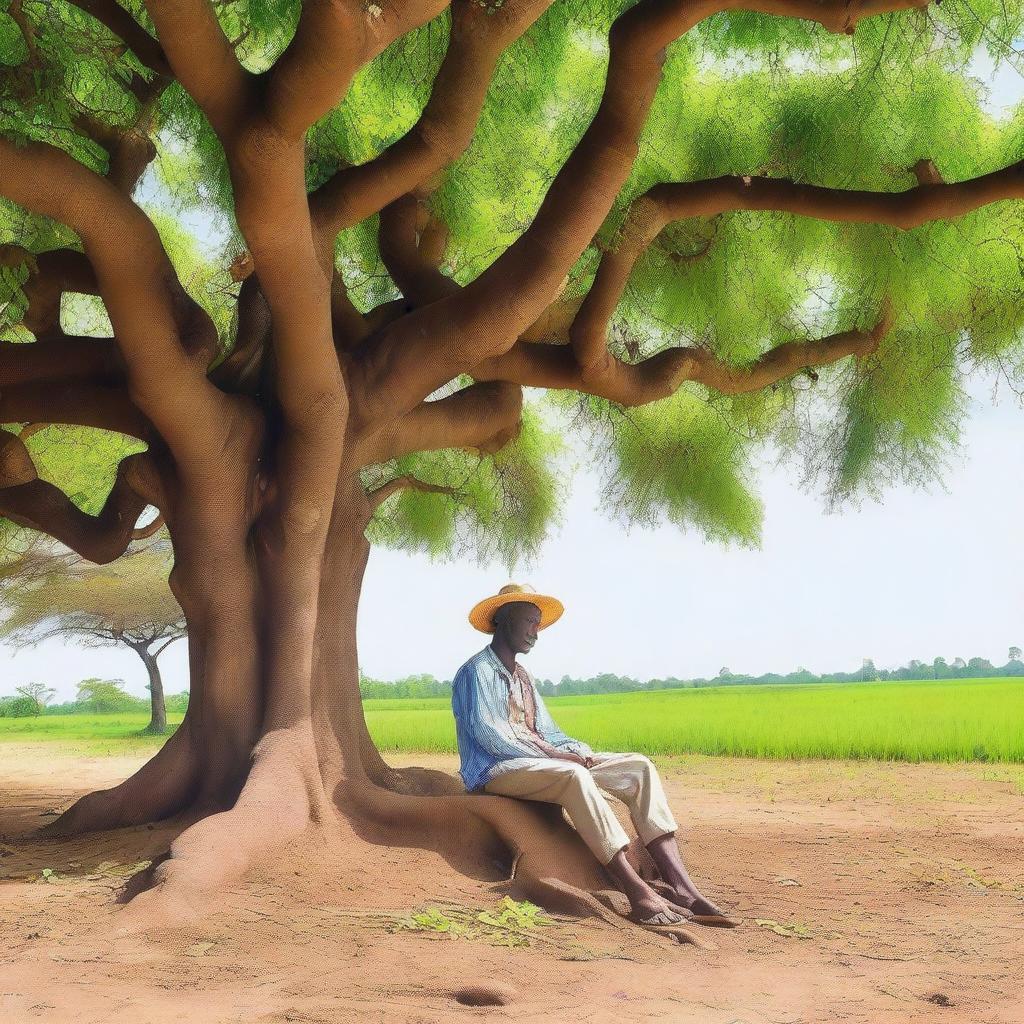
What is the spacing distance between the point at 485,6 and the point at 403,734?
14.6 meters

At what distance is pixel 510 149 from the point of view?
28.3 feet

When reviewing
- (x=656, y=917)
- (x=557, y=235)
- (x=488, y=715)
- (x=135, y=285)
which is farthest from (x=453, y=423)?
(x=656, y=917)

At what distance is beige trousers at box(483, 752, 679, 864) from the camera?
5.54 meters

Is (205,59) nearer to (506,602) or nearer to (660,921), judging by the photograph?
(506,602)

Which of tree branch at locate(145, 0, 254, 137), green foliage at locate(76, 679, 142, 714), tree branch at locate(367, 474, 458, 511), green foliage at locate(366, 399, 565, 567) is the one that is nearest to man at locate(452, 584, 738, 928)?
tree branch at locate(145, 0, 254, 137)

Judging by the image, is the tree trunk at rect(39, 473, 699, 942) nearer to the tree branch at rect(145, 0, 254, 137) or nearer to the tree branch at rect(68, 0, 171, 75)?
the tree branch at rect(68, 0, 171, 75)

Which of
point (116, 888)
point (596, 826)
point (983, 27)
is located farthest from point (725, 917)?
point (983, 27)

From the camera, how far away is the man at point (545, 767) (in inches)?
217

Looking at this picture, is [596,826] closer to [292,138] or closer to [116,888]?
[116,888]

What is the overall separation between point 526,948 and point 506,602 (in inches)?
71.2

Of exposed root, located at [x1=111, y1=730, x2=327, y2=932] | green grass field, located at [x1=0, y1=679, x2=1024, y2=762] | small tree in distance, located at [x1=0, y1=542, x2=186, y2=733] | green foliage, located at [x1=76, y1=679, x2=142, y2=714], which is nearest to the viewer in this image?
exposed root, located at [x1=111, y1=730, x2=327, y2=932]

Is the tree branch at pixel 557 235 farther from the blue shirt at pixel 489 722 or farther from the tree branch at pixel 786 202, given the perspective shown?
the blue shirt at pixel 489 722

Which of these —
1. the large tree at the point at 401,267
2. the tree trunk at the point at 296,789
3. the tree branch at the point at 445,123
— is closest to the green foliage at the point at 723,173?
the large tree at the point at 401,267

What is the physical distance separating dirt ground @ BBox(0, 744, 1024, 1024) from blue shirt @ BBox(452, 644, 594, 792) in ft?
1.90
